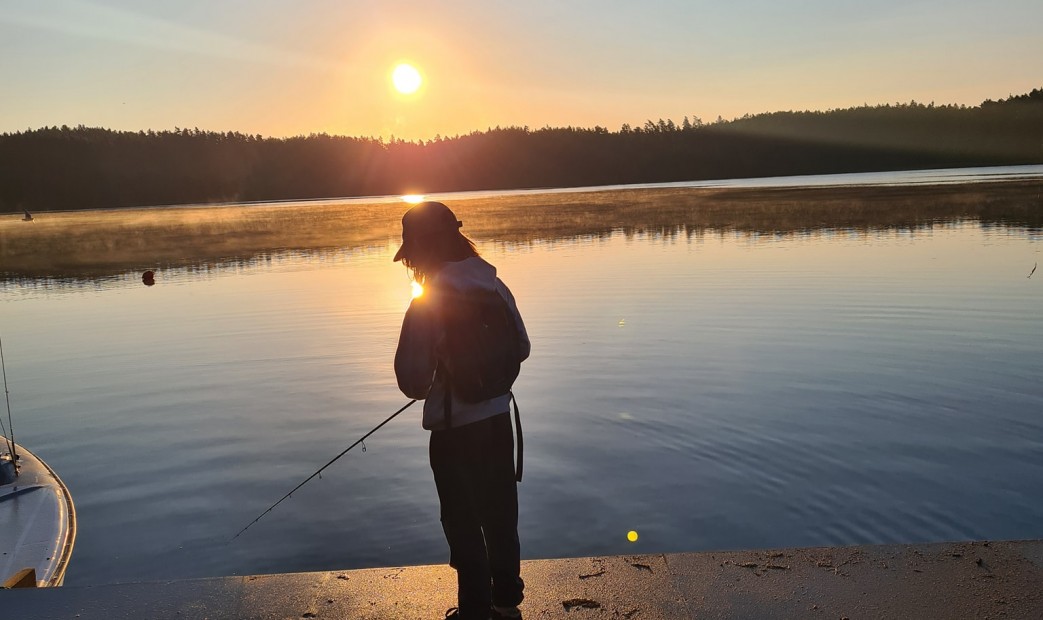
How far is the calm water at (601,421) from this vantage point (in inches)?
279

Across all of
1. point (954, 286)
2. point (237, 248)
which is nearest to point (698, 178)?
point (237, 248)

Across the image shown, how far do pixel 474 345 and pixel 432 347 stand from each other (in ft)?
0.62

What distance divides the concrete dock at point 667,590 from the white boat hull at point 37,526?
2689 mm

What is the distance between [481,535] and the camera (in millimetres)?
3678

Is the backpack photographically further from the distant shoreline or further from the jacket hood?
the distant shoreline

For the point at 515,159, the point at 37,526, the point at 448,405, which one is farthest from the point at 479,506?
the point at 515,159

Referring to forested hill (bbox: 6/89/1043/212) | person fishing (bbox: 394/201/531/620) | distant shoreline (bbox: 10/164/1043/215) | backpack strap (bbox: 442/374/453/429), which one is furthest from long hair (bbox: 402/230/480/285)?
forested hill (bbox: 6/89/1043/212)

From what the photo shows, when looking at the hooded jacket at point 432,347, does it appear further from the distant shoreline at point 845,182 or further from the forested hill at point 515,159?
the forested hill at point 515,159

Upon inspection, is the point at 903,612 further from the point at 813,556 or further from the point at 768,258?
the point at 768,258

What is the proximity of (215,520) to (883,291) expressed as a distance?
1669cm

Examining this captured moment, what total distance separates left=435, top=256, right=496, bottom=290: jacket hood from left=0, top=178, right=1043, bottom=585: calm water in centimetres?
391

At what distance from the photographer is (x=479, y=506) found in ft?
12.0

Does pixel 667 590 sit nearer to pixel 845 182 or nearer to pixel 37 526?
pixel 37 526

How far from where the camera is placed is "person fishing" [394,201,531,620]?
138 inches
